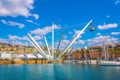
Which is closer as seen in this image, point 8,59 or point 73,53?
point 8,59

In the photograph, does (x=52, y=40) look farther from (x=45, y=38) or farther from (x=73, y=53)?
(x=73, y=53)

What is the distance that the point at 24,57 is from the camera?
144m

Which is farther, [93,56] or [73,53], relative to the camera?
[73,53]

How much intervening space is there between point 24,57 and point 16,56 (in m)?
5.29

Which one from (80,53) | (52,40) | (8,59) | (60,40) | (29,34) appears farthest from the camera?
(80,53)

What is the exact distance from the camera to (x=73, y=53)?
166m

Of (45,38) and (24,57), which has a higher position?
(45,38)

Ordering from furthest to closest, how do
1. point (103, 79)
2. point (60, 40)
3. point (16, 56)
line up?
point (16, 56) → point (60, 40) → point (103, 79)

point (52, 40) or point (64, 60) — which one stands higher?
point (52, 40)

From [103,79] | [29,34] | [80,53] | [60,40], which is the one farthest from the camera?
[80,53]

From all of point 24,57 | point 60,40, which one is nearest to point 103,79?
point 60,40

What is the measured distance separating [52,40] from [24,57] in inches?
1645

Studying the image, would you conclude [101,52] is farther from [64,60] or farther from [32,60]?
[32,60]

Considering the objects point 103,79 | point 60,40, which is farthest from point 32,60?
point 103,79
